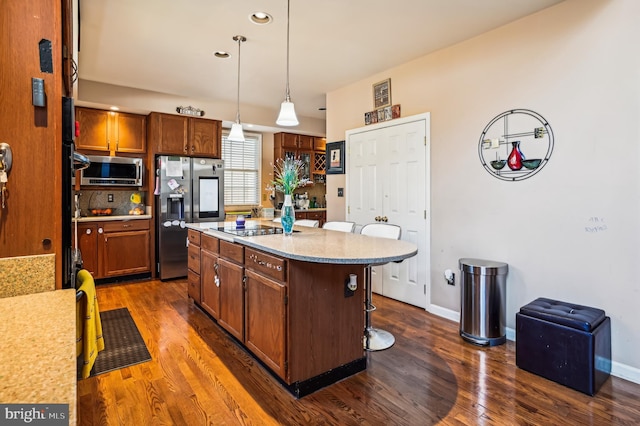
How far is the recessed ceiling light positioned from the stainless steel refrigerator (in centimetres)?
255

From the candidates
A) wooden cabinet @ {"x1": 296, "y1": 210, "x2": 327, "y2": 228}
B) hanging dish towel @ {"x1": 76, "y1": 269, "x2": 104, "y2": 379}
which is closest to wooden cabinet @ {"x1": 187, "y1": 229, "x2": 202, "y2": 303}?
hanging dish towel @ {"x1": 76, "y1": 269, "x2": 104, "y2": 379}

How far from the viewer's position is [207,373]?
2.40 m

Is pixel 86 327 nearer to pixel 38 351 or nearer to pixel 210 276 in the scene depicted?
pixel 38 351

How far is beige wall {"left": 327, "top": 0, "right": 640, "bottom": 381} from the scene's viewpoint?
2.36 metres

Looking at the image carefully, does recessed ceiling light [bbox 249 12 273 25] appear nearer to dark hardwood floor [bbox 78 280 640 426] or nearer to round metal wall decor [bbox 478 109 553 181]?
round metal wall decor [bbox 478 109 553 181]

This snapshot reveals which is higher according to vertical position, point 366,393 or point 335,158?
point 335,158

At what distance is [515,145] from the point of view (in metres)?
2.89

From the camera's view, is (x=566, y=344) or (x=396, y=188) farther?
(x=396, y=188)

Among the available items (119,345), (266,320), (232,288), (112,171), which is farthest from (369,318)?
(112,171)

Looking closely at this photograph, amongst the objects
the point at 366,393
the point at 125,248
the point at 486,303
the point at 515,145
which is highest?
the point at 515,145

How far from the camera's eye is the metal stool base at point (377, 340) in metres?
2.77

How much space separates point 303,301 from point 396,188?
2.20 metres

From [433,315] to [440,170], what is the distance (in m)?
1.45

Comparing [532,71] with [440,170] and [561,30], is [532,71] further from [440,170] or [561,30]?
[440,170]
